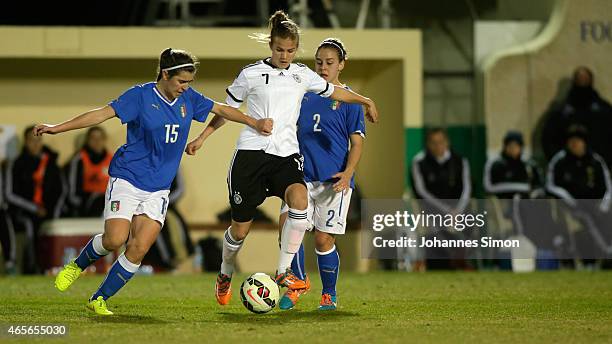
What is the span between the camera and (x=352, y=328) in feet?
25.5

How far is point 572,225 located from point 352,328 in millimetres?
9097

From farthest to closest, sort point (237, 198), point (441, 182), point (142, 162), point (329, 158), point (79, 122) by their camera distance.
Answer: point (441, 182)
point (329, 158)
point (237, 198)
point (142, 162)
point (79, 122)

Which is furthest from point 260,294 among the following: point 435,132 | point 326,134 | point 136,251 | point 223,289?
point 435,132

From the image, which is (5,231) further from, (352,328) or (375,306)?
(352,328)

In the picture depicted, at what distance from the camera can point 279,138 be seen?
29.0 ft

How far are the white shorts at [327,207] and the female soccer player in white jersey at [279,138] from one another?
420mm

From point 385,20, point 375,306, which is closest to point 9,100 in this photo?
point 385,20

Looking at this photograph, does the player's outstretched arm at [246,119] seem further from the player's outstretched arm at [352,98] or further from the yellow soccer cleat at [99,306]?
the yellow soccer cleat at [99,306]

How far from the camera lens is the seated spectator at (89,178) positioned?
15.7 m

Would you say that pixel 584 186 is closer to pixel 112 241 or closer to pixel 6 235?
pixel 6 235

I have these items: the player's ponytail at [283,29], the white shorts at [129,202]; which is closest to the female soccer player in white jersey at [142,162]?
the white shorts at [129,202]

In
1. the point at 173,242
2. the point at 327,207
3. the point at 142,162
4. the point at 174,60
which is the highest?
the point at 174,60

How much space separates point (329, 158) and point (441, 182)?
6.64m

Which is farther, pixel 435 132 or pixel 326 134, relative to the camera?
pixel 435 132
